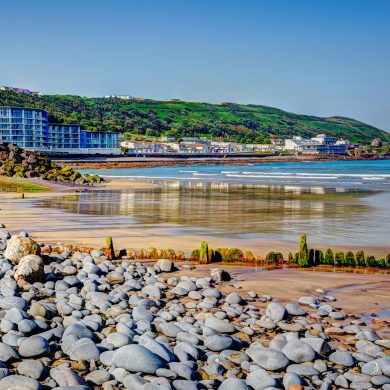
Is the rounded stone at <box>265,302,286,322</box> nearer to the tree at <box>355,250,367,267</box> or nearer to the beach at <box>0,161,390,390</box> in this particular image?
the beach at <box>0,161,390,390</box>

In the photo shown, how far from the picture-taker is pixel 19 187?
52.7 meters

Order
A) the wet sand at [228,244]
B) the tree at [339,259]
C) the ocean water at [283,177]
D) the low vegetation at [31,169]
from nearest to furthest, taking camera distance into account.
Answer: the wet sand at [228,244]
the tree at [339,259]
the low vegetation at [31,169]
the ocean water at [283,177]

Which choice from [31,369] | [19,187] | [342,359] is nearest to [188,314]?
[342,359]

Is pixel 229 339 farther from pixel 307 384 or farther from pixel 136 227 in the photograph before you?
pixel 136 227

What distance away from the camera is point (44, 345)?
31.1 feet

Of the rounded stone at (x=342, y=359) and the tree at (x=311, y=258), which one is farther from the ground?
the tree at (x=311, y=258)

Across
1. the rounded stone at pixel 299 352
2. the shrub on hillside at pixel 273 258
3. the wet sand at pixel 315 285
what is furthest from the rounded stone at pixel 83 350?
the shrub on hillside at pixel 273 258

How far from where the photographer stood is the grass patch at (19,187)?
170 feet

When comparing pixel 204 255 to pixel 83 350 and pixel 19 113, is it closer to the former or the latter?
pixel 83 350

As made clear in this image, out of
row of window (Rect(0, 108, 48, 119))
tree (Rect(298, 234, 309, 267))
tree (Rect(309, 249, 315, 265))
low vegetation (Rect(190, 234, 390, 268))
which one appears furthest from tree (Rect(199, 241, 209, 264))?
row of window (Rect(0, 108, 48, 119))

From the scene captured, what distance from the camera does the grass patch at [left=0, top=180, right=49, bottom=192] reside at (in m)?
51.9

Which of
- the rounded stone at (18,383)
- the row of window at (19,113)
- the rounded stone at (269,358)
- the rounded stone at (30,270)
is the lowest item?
the rounded stone at (269,358)

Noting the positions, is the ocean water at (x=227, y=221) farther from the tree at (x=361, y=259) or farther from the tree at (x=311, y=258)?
the tree at (x=361, y=259)

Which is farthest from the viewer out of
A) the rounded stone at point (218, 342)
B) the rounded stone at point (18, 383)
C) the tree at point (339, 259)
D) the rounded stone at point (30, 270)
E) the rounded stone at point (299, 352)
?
the tree at point (339, 259)
